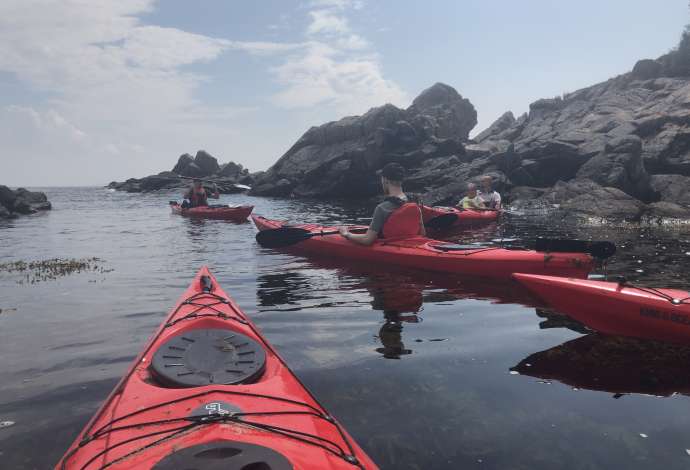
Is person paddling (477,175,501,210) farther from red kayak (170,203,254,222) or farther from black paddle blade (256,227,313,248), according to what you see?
black paddle blade (256,227,313,248)

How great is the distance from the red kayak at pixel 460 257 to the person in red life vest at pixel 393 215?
163 mm

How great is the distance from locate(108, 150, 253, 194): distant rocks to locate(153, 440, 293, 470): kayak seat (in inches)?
2340

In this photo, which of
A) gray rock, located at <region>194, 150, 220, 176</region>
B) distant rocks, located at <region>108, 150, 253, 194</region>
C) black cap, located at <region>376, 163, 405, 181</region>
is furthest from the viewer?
gray rock, located at <region>194, 150, 220, 176</region>

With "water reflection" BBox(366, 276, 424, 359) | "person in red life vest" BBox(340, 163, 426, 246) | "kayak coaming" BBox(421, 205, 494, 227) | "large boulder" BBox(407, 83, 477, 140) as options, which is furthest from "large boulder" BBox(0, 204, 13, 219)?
"large boulder" BBox(407, 83, 477, 140)

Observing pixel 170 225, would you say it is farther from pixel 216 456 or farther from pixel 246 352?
pixel 216 456

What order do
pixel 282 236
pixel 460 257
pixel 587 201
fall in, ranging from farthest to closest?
1. pixel 587 201
2. pixel 282 236
3. pixel 460 257

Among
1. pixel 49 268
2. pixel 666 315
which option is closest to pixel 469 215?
pixel 666 315

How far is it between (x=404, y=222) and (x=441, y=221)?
19.0 ft

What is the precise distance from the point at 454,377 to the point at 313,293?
143 inches

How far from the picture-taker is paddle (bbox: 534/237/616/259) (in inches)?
261

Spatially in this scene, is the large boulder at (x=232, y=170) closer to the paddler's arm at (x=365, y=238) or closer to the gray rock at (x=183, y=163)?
the gray rock at (x=183, y=163)

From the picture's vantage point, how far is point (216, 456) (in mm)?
2152

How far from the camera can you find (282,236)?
10516 millimetres

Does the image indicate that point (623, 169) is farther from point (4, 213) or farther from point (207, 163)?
point (207, 163)
